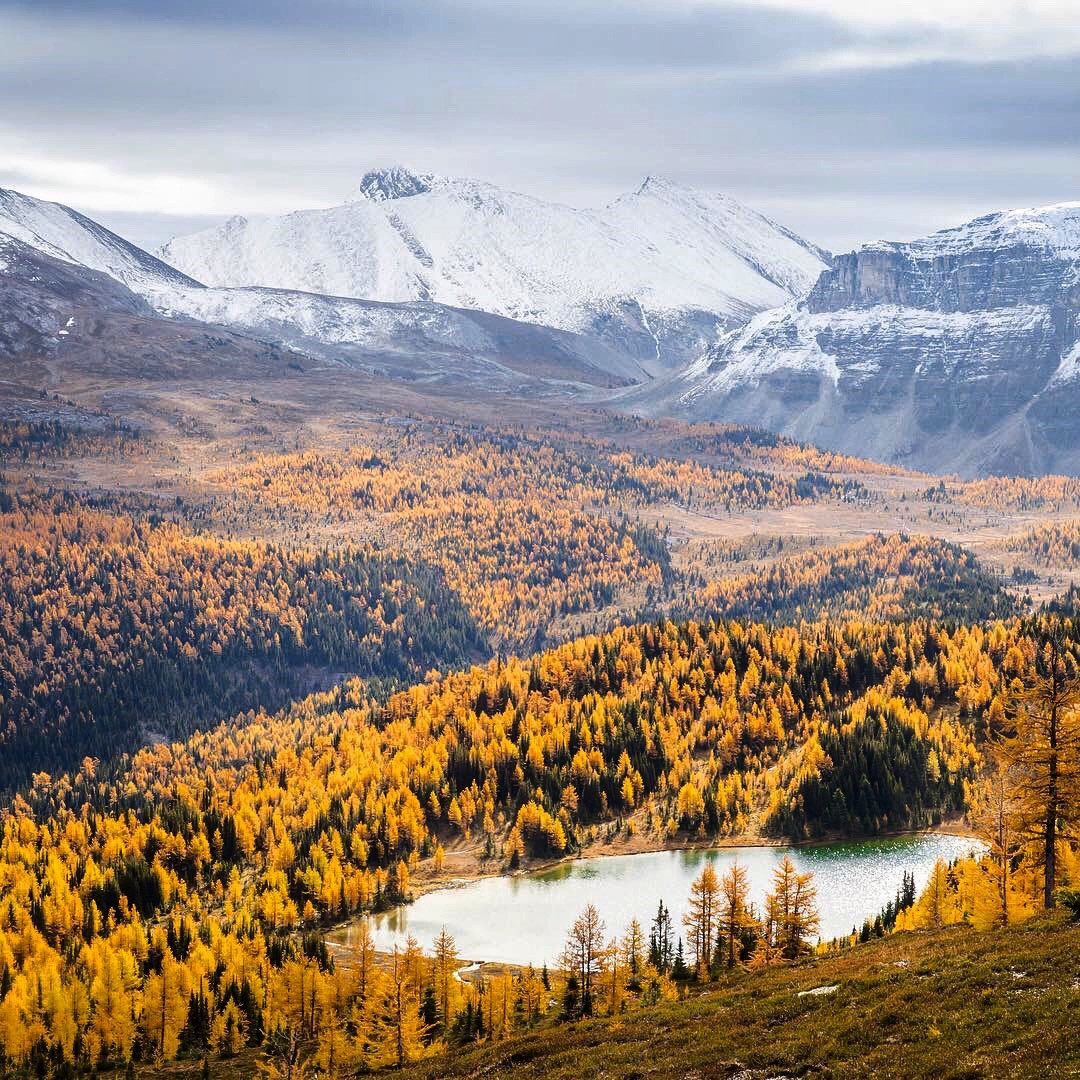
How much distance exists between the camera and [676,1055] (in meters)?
78.9

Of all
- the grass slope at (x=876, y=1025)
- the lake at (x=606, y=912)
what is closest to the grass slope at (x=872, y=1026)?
the grass slope at (x=876, y=1025)

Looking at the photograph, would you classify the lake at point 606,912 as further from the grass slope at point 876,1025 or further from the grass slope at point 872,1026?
the grass slope at point 876,1025

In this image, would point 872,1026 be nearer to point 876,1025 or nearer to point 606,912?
point 876,1025

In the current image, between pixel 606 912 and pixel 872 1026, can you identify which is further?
pixel 606 912

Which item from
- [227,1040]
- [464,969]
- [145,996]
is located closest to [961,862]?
[464,969]

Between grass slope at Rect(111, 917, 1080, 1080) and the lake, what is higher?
grass slope at Rect(111, 917, 1080, 1080)

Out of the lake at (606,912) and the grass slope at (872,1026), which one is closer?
the grass slope at (872,1026)

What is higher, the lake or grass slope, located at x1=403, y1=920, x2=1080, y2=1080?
grass slope, located at x1=403, y1=920, x2=1080, y2=1080

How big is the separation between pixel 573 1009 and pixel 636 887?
69.3m

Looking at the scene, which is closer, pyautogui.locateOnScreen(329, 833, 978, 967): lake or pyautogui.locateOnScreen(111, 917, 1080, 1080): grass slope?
pyautogui.locateOnScreen(111, 917, 1080, 1080): grass slope

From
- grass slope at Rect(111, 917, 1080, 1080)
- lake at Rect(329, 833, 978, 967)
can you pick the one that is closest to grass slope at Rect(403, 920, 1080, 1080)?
grass slope at Rect(111, 917, 1080, 1080)

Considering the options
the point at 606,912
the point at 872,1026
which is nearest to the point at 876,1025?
the point at 872,1026

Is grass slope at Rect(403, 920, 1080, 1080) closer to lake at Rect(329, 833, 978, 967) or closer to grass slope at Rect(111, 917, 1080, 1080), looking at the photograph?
grass slope at Rect(111, 917, 1080, 1080)

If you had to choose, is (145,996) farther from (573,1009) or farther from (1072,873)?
(1072,873)
